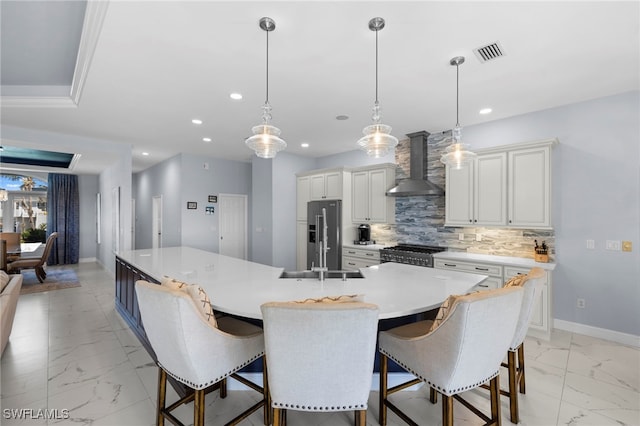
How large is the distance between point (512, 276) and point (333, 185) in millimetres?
3124

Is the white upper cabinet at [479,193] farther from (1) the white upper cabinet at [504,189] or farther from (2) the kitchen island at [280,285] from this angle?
(2) the kitchen island at [280,285]

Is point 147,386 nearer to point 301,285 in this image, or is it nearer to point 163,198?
point 301,285

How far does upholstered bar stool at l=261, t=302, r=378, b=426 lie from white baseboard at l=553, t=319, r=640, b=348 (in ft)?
11.6

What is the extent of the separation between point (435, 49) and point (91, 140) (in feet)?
18.6

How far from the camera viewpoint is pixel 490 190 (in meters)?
3.89

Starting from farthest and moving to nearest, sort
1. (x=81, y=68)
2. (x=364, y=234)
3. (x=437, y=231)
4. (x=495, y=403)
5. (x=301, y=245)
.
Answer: (x=301, y=245), (x=364, y=234), (x=437, y=231), (x=81, y=68), (x=495, y=403)

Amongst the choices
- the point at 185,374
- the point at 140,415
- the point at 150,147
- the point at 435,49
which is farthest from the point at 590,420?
the point at 150,147

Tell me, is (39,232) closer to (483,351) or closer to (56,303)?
(56,303)

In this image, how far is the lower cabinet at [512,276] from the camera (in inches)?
130

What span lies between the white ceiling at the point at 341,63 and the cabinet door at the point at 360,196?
1.30m

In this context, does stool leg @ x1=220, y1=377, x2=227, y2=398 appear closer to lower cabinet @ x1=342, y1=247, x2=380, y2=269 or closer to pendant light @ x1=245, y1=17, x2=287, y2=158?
pendant light @ x1=245, y1=17, x2=287, y2=158

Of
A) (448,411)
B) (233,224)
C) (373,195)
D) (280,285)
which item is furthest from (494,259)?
(233,224)

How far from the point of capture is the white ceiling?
78.6 inches

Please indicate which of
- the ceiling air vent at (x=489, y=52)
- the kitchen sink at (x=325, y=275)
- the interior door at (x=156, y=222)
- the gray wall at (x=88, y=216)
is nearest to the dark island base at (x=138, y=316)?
the kitchen sink at (x=325, y=275)
